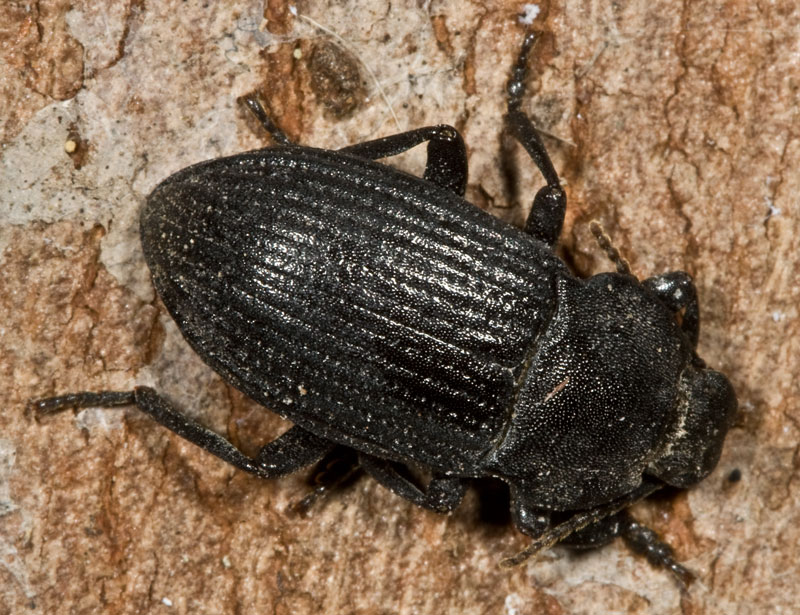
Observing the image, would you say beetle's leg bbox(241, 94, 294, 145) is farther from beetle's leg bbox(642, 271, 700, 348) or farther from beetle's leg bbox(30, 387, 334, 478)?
beetle's leg bbox(642, 271, 700, 348)

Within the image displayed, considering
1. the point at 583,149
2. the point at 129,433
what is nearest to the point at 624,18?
the point at 583,149

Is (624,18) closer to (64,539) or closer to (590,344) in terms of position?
→ (590,344)

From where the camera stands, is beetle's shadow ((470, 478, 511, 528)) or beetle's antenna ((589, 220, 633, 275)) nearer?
beetle's antenna ((589, 220, 633, 275))

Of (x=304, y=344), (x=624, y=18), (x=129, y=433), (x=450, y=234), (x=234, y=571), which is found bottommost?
(x=234, y=571)

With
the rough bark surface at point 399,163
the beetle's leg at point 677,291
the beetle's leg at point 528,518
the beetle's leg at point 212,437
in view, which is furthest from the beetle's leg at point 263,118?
the beetle's leg at point 528,518

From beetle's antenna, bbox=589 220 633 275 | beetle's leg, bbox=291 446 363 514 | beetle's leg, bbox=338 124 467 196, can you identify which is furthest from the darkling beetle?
beetle's leg, bbox=291 446 363 514
